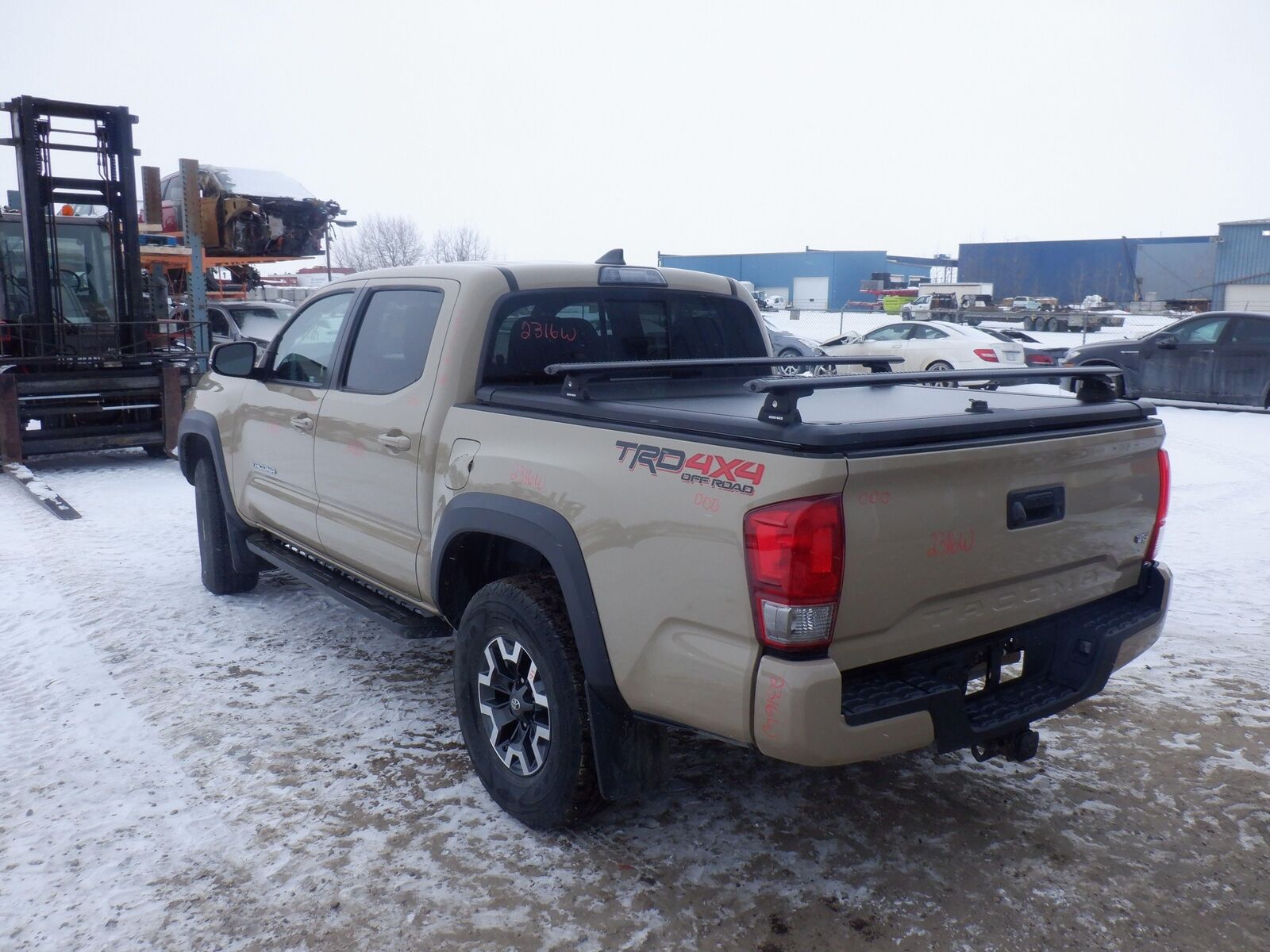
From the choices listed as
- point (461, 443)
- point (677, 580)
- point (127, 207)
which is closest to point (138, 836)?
point (461, 443)

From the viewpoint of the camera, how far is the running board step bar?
4.06 meters

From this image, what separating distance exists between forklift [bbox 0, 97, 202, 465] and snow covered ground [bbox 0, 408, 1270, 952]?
6.19 m

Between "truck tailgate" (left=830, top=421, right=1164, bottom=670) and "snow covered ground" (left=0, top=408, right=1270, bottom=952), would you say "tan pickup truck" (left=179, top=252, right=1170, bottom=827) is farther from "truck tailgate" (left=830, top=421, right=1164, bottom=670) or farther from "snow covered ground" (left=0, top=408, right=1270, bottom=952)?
"snow covered ground" (left=0, top=408, right=1270, bottom=952)

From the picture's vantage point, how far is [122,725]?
168 inches

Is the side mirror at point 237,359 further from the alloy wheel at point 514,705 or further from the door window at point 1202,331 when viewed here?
the door window at point 1202,331

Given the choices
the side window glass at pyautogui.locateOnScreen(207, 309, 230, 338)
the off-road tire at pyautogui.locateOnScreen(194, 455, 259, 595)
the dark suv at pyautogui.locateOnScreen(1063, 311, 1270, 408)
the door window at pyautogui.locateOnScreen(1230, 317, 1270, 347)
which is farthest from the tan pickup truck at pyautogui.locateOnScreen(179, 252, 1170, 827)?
the side window glass at pyautogui.locateOnScreen(207, 309, 230, 338)

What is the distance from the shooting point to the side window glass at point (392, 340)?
406 centimetres

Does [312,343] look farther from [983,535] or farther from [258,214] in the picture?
[258,214]

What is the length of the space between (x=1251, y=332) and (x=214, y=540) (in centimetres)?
1392

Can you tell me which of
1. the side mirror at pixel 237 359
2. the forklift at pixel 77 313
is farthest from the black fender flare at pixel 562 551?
the forklift at pixel 77 313

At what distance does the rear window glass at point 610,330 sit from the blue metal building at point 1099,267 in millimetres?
55983

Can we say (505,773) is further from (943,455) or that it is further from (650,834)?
(943,455)

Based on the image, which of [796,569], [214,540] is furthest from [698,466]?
[214,540]

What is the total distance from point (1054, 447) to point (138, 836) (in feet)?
10.7
